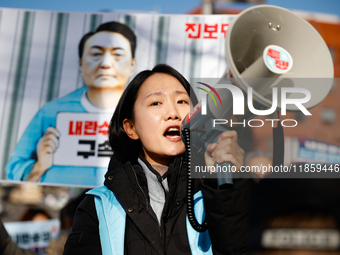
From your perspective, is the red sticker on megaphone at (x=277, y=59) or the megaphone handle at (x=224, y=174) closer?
the megaphone handle at (x=224, y=174)

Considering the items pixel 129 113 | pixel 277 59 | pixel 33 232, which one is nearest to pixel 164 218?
pixel 129 113

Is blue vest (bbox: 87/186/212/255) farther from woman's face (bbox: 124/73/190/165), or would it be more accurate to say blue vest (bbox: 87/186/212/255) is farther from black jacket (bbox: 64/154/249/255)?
woman's face (bbox: 124/73/190/165)

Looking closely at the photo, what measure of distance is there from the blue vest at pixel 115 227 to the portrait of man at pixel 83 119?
59.6 inches

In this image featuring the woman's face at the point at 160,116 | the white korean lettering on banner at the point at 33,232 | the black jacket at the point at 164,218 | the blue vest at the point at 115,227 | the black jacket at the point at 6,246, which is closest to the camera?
the black jacket at the point at 164,218

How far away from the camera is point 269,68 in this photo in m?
1.48

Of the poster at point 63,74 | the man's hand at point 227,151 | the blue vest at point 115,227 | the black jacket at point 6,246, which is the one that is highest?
the poster at point 63,74

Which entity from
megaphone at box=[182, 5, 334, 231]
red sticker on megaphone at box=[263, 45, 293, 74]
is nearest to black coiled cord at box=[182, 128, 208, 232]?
megaphone at box=[182, 5, 334, 231]

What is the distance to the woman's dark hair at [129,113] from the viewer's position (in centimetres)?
200

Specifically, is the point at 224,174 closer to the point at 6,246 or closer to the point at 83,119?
the point at 83,119

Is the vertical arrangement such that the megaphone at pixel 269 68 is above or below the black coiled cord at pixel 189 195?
above

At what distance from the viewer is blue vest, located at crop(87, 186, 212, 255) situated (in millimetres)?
1437

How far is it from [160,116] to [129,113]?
0.31 m

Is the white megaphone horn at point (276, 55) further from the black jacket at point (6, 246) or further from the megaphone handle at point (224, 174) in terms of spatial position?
the black jacket at point (6, 246)

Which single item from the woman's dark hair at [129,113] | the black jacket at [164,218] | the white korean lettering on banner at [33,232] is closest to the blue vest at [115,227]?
the black jacket at [164,218]
